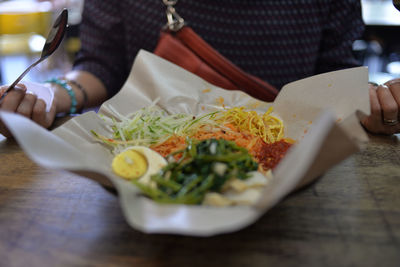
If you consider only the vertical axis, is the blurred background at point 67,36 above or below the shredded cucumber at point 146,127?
below

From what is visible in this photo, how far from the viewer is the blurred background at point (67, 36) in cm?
430

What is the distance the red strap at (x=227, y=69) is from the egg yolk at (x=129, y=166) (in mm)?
831

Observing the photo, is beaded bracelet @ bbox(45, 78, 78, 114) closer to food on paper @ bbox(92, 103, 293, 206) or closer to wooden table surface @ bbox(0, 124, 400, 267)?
food on paper @ bbox(92, 103, 293, 206)

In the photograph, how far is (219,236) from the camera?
Result: 2.76ft

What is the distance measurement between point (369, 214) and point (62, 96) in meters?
1.45

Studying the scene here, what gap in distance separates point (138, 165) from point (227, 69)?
0.86m

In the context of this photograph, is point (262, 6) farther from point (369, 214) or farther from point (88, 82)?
point (369, 214)

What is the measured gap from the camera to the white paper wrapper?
71 centimetres

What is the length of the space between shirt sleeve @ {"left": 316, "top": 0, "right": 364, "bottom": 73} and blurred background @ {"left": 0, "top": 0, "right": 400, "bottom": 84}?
89.8 inches

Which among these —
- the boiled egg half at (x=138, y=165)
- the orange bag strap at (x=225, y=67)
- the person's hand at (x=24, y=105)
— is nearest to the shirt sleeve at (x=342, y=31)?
the orange bag strap at (x=225, y=67)

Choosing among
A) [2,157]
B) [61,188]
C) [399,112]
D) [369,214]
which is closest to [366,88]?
[399,112]

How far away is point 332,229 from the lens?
0.85 metres

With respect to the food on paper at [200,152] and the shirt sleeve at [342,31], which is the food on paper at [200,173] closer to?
the food on paper at [200,152]

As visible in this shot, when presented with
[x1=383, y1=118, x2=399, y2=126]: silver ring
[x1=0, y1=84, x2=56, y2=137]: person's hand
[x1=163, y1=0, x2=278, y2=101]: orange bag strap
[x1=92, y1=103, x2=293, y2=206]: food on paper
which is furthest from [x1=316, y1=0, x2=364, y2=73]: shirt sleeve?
[x1=0, y1=84, x2=56, y2=137]: person's hand
